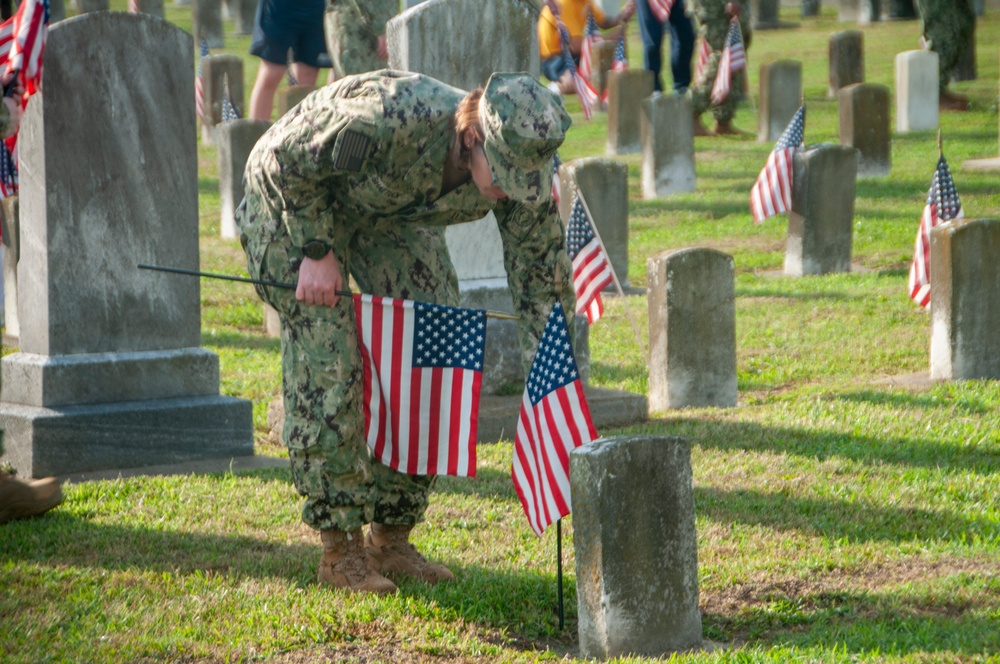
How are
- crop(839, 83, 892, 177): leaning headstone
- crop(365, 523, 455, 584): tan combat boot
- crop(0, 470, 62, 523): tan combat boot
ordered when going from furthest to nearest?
crop(839, 83, 892, 177): leaning headstone < crop(0, 470, 62, 523): tan combat boot < crop(365, 523, 455, 584): tan combat boot

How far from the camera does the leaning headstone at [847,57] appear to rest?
2075cm

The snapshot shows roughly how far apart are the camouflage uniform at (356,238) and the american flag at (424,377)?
8 cm

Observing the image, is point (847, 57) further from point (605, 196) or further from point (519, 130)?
point (519, 130)

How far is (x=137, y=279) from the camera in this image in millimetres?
6535

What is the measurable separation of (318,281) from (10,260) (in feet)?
19.2

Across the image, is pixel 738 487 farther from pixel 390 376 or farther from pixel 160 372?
pixel 160 372

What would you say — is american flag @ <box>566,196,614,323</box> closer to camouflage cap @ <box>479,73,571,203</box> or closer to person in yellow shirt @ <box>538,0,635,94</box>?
camouflage cap @ <box>479,73,571,203</box>

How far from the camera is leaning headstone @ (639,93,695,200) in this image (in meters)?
14.8

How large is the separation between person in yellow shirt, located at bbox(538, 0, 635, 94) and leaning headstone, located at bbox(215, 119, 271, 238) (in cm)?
886

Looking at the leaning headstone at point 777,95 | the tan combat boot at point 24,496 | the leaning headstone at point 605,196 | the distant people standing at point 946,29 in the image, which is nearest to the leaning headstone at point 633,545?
the tan combat boot at point 24,496

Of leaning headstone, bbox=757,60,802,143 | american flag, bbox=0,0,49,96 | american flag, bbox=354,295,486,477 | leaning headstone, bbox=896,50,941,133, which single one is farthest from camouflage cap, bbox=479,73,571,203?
leaning headstone, bbox=896,50,941,133

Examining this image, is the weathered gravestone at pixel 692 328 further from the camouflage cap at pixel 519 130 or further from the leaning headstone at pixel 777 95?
the leaning headstone at pixel 777 95

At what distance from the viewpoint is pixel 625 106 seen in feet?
57.3

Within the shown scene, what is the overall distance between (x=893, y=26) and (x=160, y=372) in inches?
1061
